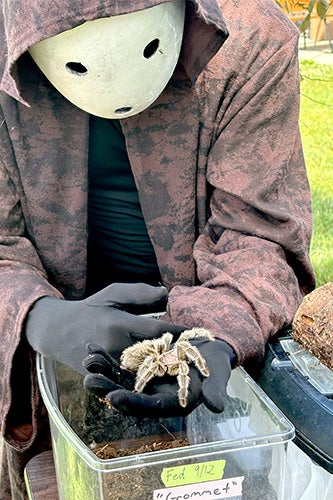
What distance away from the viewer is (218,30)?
5.10 feet

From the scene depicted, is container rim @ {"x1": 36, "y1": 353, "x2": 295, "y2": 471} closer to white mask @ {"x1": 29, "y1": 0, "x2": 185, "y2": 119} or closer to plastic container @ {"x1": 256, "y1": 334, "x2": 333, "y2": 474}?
plastic container @ {"x1": 256, "y1": 334, "x2": 333, "y2": 474}

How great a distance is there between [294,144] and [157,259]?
0.38 m

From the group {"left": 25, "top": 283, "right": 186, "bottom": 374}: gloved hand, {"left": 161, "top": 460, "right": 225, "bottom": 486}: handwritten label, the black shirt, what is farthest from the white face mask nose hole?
{"left": 161, "top": 460, "right": 225, "bottom": 486}: handwritten label

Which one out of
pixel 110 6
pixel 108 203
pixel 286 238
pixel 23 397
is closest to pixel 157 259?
pixel 108 203

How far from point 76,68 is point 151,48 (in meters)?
0.14

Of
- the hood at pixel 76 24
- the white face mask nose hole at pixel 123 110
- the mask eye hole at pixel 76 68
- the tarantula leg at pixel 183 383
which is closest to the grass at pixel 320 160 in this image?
the hood at pixel 76 24

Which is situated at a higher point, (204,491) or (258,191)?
(258,191)

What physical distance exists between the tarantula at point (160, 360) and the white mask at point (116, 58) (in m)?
0.44

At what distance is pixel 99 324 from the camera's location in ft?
4.63

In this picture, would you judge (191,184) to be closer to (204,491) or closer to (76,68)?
(76,68)

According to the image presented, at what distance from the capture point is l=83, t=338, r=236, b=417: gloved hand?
1.27 meters

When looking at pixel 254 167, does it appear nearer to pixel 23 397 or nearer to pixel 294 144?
pixel 294 144

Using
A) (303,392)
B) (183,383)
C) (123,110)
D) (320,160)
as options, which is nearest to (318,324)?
(303,392)

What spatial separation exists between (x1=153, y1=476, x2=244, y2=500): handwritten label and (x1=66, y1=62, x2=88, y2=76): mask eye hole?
702 millimetres
